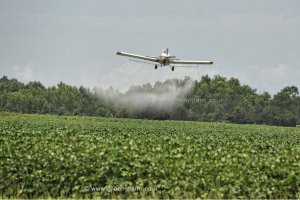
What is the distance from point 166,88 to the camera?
422 ft

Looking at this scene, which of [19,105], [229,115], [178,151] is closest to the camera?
[178,151]

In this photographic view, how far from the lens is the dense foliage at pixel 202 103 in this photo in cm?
13525

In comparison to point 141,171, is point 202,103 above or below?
above

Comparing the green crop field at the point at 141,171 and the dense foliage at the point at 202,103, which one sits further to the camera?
the dense foliage at the point at 202,103

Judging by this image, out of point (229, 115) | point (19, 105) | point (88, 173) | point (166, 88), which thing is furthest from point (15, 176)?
point (19, 105)

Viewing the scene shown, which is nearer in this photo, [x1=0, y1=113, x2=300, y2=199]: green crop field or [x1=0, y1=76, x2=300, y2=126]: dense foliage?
[x1=0, y1=113, x2=300, y2=199]: green crop field

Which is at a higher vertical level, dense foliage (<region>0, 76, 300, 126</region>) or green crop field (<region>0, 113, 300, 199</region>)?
dense foliage (<region>0, 76, 300, 126</region>)

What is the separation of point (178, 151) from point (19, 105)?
A: 14700cm

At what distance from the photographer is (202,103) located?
153000mm

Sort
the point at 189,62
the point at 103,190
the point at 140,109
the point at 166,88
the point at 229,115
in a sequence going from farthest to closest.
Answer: the point at 229,115, the point at 166,88, the point at 140,109, the point at 189,62, the point at 103,190

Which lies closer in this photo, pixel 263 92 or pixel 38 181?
pixel 38 181

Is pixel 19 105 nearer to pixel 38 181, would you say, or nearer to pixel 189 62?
pixel 189 62

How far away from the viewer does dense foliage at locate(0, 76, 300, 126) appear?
13525 centimetres

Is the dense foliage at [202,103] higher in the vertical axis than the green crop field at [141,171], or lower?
higher
